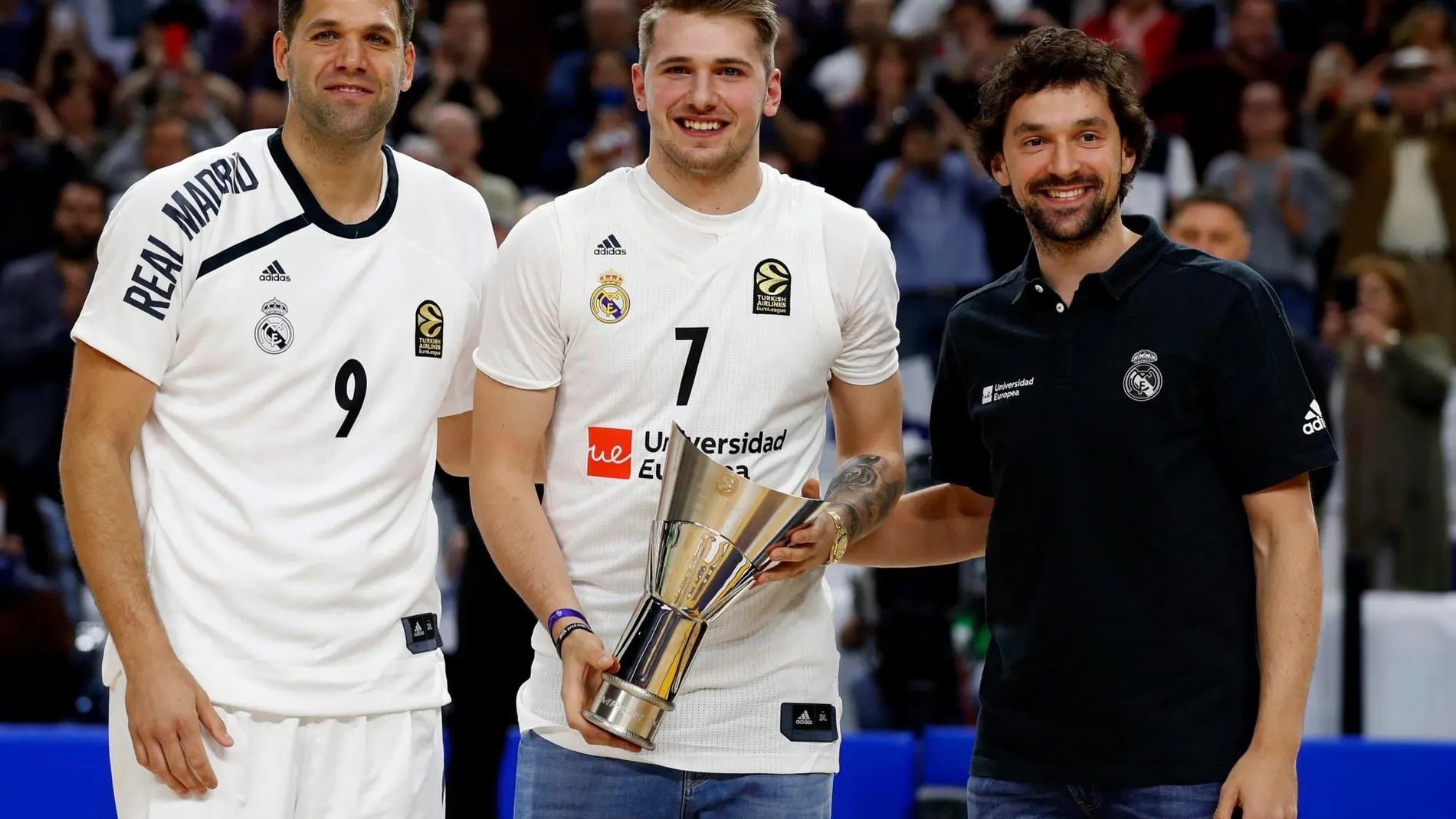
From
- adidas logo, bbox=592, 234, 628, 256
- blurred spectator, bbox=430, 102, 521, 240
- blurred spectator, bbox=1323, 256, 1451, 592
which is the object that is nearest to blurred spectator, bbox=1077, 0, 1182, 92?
blurred spectator, bbox=1323, 256, 1451, 592

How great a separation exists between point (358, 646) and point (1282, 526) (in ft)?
6.57

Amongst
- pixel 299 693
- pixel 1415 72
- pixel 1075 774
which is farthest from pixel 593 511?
pixel 1415 72

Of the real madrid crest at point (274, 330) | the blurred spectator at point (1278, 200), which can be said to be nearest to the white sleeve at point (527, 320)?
the real madrid crest at point (274, 330)

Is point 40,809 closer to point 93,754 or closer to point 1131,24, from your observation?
point 93,754

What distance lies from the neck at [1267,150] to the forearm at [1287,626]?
7.46 metres

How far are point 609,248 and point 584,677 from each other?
3.26 feet

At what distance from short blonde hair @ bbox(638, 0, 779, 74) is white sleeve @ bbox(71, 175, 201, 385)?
44.7 inches

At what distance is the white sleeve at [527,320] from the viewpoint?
380cm

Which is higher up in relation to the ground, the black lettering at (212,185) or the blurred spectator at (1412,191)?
the blurred spectator at (1412,191)

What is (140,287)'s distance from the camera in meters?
3.61

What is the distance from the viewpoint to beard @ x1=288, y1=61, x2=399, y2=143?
3805 millimetres

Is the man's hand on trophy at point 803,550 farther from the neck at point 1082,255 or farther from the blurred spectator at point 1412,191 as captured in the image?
the blurred spectator at point 1412,191

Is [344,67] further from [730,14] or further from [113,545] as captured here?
[113,545]

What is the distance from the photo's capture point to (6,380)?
385 inches
